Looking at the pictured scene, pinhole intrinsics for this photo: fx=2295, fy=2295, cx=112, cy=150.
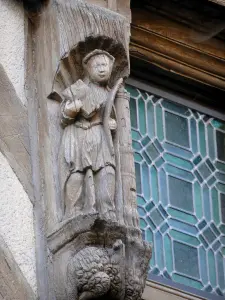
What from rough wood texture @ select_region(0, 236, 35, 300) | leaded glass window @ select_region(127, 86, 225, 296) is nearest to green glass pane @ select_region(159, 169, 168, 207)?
leaded glass window @ select_region(127, 86, 225, 296)

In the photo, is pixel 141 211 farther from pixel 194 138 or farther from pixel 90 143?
pixel 90 143

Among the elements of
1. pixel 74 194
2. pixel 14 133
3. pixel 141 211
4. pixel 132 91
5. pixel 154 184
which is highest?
pixel 132 91

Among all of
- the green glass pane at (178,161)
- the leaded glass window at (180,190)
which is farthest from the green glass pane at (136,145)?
the green glass pane at (178,161)

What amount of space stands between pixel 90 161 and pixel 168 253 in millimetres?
1005

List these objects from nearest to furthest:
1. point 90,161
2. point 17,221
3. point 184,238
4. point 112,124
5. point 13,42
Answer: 1. point 17,221
2. point 90,161
3. point 112,124
4. point 13,42
5. point 184,238

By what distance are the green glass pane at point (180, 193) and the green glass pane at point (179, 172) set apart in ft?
0.07

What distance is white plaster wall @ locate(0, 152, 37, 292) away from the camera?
738 centimetres

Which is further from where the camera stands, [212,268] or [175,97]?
[175,97]

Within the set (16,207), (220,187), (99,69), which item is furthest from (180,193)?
(16,207)

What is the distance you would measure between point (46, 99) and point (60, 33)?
243 mm

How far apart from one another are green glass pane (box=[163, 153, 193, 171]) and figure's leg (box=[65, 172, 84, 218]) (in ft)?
3.81

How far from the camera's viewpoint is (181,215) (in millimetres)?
8562

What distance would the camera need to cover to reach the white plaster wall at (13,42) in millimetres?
7734

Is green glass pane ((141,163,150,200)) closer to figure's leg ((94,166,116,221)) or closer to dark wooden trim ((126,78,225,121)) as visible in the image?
dark wooden trim ((126,78,225,121))
